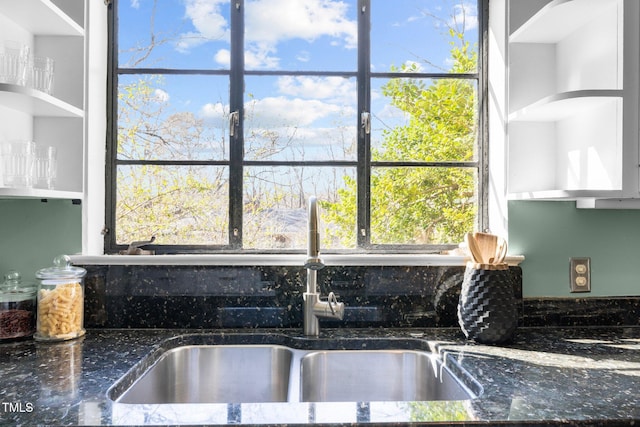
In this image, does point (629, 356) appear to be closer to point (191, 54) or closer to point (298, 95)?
point (298, 95)

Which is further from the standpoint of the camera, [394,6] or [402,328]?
[394,6]

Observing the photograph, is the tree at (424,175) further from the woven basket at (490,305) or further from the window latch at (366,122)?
the woven basket at (490,305)

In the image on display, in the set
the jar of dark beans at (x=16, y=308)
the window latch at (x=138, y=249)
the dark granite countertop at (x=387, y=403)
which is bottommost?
the dark granite countertop at (x=387, y=403)

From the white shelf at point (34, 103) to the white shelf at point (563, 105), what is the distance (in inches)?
57.9

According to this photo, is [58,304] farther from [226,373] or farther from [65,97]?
[65,97]

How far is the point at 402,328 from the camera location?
1721 millimetres

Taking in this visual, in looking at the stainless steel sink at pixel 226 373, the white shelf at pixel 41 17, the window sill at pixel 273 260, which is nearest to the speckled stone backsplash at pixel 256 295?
the window sill at pixel 273 260

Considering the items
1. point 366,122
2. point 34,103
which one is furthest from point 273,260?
point 34,103

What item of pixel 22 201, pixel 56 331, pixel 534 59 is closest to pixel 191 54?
pixel 22 201

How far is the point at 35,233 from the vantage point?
170cm

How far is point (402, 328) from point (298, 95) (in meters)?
0.95

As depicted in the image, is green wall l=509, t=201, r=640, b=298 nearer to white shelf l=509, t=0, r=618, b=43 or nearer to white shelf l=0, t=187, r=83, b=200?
white shelf l=509, t=0, r=618, b=43

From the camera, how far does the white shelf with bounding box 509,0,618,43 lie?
58.7 inches

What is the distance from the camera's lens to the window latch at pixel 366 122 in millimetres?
1888
